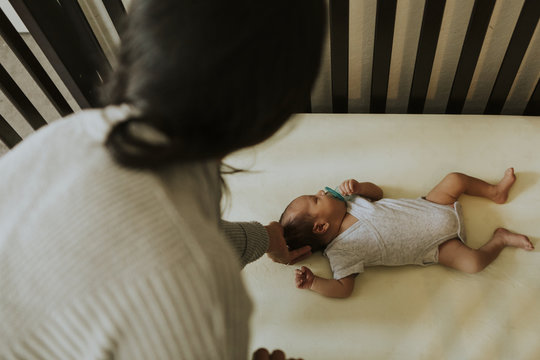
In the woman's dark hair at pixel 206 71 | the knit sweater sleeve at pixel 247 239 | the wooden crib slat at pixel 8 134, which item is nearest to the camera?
the woman's dark hair at pixel 206 71

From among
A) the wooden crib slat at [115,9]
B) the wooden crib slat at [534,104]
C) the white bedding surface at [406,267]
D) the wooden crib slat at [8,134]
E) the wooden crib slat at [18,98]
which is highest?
the wooden crib slat at [115,9]

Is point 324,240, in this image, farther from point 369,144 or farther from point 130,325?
point 130,325

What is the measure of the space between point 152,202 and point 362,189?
2.37 feet

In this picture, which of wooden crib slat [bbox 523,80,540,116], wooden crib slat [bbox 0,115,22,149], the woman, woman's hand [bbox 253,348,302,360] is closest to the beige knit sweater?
the woman

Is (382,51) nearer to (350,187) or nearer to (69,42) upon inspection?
(350,187)

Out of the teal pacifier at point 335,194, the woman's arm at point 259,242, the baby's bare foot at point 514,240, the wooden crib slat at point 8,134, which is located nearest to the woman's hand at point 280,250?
the woman's arm at point 259,242

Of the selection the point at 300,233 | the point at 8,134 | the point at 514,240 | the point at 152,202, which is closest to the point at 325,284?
the point at 300,233

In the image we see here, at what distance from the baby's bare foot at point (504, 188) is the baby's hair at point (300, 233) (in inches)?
17.2

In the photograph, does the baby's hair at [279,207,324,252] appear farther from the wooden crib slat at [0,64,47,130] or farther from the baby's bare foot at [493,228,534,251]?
the wooden crib slat at [0,64,47,130]

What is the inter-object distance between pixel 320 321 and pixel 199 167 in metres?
0.54

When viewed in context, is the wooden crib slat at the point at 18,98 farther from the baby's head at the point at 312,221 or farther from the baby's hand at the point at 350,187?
the baby's hand at the point at 350,187

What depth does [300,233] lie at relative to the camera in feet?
3.48

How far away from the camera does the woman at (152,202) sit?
1.42 ft

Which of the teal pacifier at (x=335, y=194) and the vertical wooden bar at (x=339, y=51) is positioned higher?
the vertical wooden bar at (x=339, y=51)
